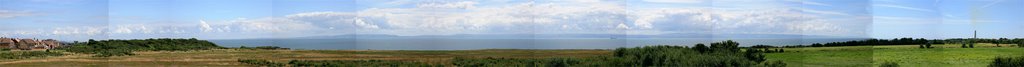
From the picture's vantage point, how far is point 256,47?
5055 mm

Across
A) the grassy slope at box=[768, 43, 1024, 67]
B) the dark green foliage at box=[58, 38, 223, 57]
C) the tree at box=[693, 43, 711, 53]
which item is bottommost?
the grassy slope at box=[768, 43, 1024, 67]

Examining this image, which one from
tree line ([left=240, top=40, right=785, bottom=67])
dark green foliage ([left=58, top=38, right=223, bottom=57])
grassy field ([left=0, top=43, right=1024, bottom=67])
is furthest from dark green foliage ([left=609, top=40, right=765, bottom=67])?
dark green foliage ([left=58, top=38, right=223, bottom=57])

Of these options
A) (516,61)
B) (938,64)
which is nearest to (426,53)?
(516,61)

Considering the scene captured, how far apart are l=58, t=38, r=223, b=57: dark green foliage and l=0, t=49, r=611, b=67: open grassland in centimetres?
6

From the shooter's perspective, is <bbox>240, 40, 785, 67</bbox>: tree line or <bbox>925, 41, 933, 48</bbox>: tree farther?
<bbox>925, 41, 933, 48</bbox>: tree

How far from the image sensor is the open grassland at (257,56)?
500cm

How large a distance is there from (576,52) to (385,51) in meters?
0.96

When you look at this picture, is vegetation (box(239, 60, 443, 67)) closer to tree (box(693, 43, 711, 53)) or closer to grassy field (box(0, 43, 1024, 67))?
grassy field (box(0, 43, 1024, 67))

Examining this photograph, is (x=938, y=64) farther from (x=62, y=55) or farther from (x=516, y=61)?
(x=62, y=55)

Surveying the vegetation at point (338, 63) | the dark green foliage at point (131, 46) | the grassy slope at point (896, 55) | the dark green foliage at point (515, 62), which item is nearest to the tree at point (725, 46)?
the grassy slope at point (896, 55)

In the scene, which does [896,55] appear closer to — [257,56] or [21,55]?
[257,56]

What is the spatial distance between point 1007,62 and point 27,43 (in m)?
5.68

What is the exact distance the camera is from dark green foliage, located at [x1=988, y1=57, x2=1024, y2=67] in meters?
6.12

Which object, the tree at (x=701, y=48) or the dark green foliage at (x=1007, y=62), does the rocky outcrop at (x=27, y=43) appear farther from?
the dark green foliage at (x=1007, y=62)
